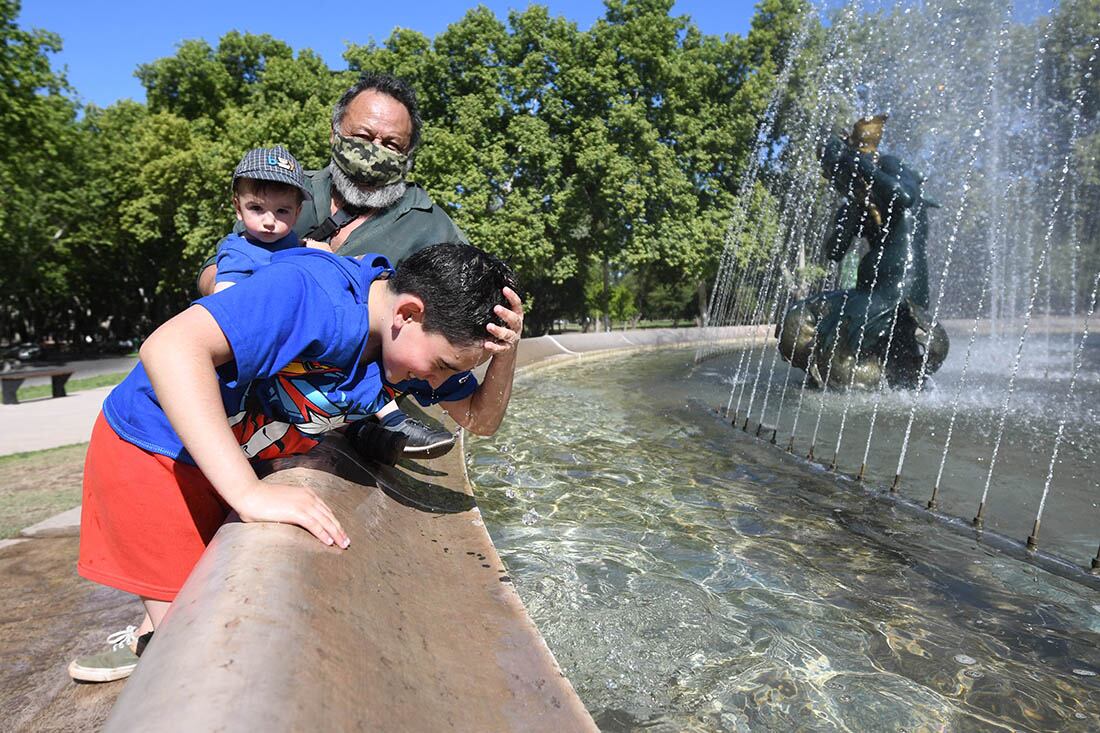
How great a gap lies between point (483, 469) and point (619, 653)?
282cm

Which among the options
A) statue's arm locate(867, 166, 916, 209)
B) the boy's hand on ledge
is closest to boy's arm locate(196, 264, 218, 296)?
the boy's hand on ledge

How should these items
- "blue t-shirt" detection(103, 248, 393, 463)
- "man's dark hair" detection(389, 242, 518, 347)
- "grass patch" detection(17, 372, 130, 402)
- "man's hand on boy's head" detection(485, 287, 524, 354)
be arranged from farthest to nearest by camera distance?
"grass patch" detection(17, 372, 130, 402), "man's hand on boy's head" detection(485, 287, 524, 354), "man's dark hair" detection(389, 242, 518, 347), "blue t-shirt" detection(103, 248, 393, 463)

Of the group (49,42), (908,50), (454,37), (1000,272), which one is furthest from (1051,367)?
(49,42)

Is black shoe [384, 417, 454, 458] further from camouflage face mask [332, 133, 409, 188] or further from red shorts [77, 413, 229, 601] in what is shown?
red shorts [77, 413, 229, 601]

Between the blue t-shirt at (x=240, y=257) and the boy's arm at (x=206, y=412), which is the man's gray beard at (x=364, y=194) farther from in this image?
the boy's arm at (x=206, y=412)

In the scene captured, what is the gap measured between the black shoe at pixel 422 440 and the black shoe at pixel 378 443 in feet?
0.33

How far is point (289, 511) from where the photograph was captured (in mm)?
1661

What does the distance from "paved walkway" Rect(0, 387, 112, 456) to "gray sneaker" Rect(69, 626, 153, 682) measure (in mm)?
6291

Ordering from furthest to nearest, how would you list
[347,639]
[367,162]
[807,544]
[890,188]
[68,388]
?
1. [68,388]
2. [890,188]
3. [807,544]
4. [367,162]
5. [347,639]

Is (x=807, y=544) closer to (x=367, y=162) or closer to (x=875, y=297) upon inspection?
(x=367, y=162)

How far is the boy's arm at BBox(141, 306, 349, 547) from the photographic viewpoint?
5.21 ft

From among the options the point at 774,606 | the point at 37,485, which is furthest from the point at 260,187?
the point at 37,485

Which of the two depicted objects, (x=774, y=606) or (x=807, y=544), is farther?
(x=807, y=544)

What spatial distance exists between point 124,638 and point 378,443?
1.12 meters
